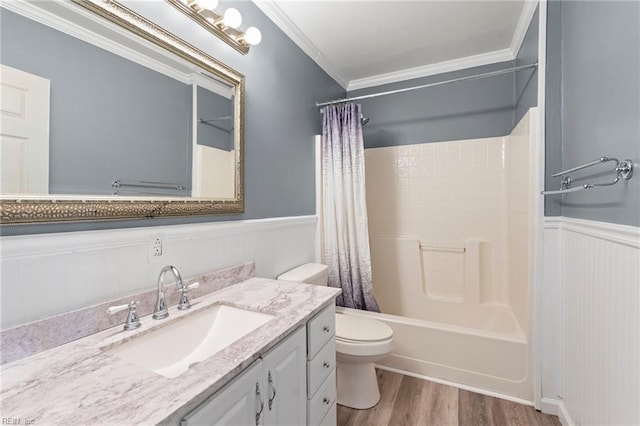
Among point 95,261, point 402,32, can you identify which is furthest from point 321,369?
point 402,32

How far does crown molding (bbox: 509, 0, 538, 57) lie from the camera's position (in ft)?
5.83

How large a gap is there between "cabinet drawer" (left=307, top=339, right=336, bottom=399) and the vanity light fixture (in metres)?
1.60

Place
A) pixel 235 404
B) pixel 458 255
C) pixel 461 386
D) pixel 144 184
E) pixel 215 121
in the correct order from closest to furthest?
pixel 235 404 < pixel 144 184 < pixel 215 121 < pixel 461 386 < pixel 458 255

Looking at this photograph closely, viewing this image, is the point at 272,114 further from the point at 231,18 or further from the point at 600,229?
the point at 600,229

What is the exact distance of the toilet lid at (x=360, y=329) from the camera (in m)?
1.71

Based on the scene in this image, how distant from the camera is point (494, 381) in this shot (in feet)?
6.07

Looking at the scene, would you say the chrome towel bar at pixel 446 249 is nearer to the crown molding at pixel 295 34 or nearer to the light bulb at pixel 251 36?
the crown molding at pixel 295 34

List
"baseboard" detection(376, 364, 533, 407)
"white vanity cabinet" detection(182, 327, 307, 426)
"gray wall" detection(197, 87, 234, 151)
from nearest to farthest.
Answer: "white vanity cabinet" detection(182, 327, 307, 426) < "gray wall" detection(197, 87, 234, 151) < "baseboard" detection(376, 364, 533, 407)

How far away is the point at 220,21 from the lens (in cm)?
141

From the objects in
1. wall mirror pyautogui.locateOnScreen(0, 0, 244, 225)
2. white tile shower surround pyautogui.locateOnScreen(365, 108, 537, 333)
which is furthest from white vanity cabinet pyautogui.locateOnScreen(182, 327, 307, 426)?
white tile shower surround pyautogui.locateOnScreen(365, 108, 537, 333)

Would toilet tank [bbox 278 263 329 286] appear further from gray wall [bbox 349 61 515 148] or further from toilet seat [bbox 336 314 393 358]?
gray wall [bbox 349 61 515 148]

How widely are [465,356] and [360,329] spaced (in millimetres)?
753

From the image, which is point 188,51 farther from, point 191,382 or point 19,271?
point 191,382

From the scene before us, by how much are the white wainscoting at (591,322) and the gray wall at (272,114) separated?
163cm
